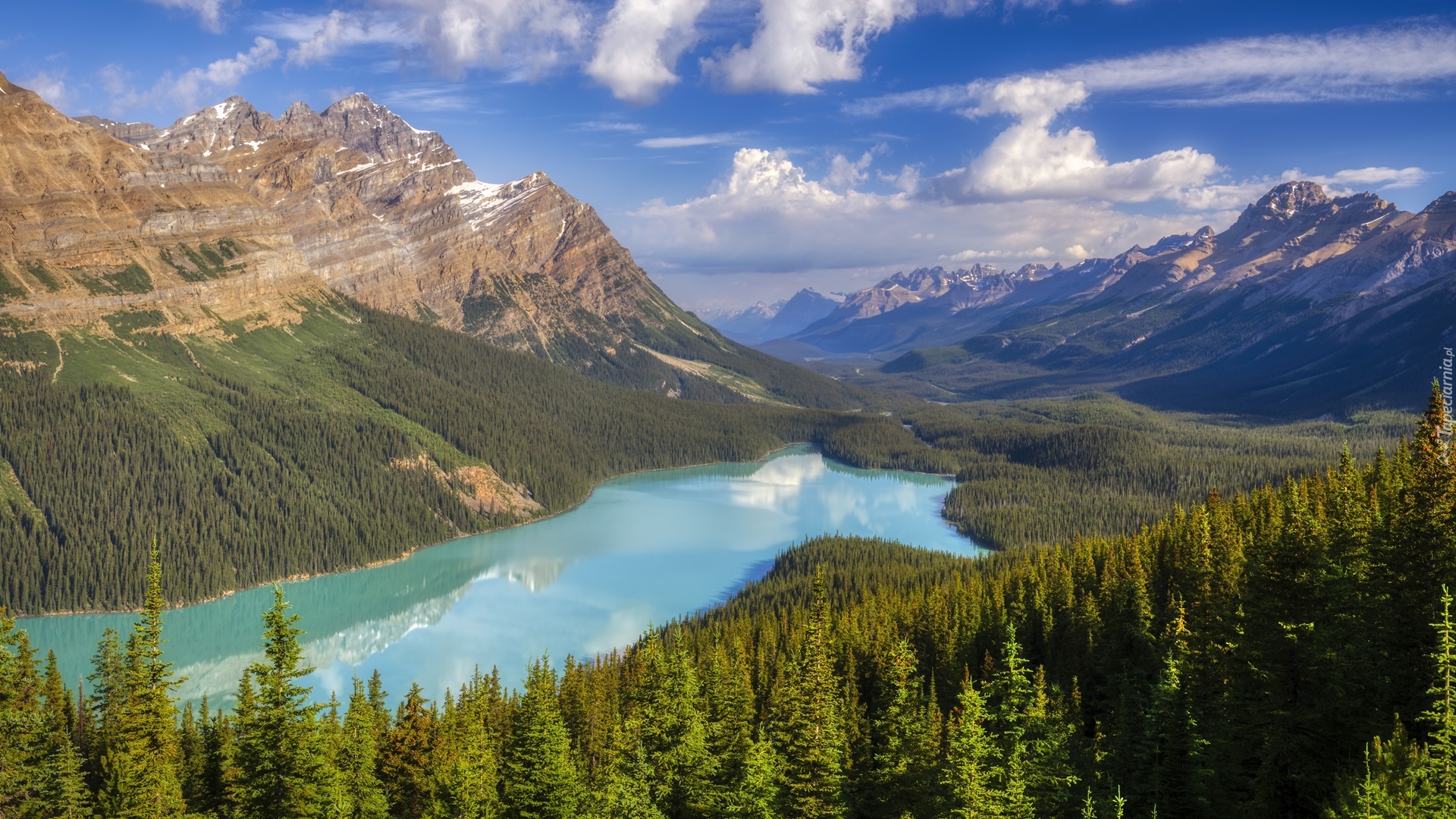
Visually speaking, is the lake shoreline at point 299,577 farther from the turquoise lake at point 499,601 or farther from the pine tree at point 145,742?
the pine tree at point 145,742

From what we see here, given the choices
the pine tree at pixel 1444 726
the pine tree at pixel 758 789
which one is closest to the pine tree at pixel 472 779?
the pine tree at pixel 758 789

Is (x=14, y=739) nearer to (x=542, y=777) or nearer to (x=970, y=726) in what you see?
(x=542, y=777)

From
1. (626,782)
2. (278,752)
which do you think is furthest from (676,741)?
(278,752)

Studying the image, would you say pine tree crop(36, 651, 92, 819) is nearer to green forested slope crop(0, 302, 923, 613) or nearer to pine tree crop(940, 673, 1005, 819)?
pine tree crop(940, 673, 1005, 819)

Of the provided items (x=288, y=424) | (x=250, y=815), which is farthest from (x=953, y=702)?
(x=288, y=424)

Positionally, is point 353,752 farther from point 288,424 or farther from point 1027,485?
point 1027,485

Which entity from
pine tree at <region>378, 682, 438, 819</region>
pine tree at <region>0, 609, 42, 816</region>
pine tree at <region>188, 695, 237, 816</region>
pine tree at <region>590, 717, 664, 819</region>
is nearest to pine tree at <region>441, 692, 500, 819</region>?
pine tree at <region>378, 682, 438, 819</region>

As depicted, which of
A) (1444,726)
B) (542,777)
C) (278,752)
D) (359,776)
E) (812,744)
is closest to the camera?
(1444,726)
